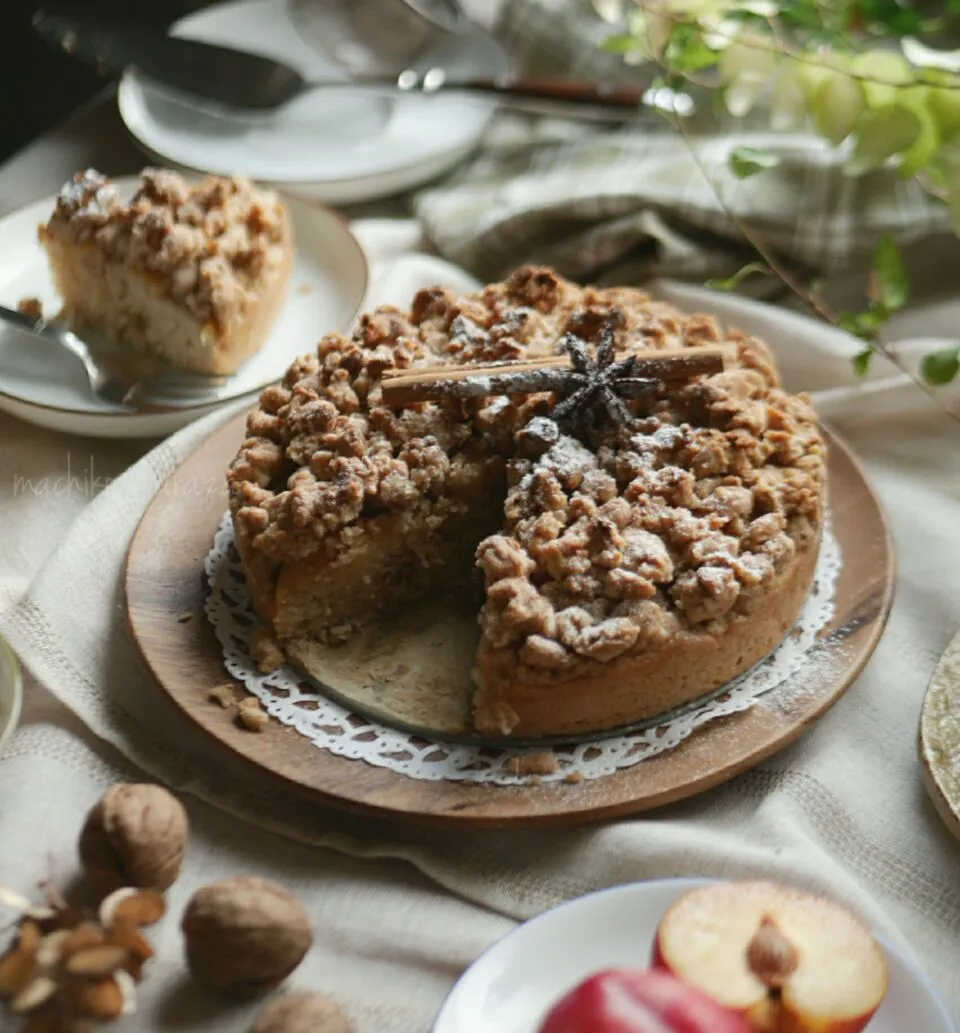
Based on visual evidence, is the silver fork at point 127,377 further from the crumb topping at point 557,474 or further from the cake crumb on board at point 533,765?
the cake crumb on board at point 533,765

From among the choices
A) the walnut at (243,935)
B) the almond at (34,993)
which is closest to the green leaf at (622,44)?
the walnut at (243,935)

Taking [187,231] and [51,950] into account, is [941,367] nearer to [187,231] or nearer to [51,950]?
[51,950]

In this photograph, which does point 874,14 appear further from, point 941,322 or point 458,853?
point 458,853

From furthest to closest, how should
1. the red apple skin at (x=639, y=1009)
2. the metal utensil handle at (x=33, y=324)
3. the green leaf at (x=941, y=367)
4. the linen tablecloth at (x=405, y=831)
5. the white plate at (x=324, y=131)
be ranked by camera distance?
the white plate at (x=324, y=131), the metal utensil handle at (x=33, y=324), the green leaf at (x=941, y=367), the linen tablecloth at (x=405, y=831), the red apple skin at (x=639, y=1009)

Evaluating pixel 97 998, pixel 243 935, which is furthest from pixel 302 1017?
pixel 97 998

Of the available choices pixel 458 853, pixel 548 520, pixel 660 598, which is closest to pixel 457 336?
pixel 548 520

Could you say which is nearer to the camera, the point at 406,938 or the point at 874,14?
the point at 406,938
